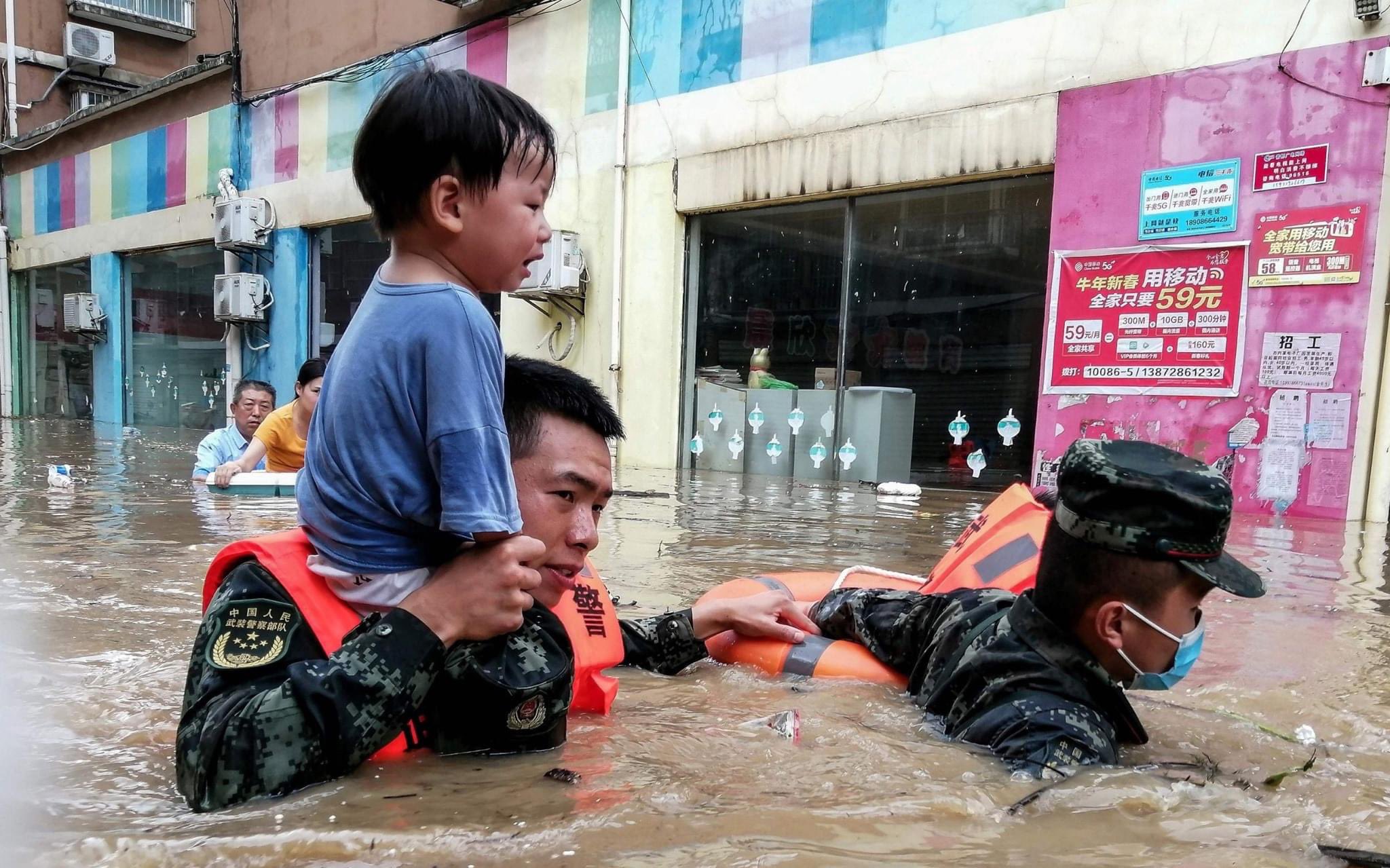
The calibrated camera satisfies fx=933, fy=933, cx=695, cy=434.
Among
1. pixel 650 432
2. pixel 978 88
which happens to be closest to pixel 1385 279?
pixel 978 88

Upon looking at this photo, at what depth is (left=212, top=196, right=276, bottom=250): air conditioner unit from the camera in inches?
525

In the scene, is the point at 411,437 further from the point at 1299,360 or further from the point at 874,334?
the point at 874,334

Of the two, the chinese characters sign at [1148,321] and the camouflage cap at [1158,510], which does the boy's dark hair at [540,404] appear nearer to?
the camouflage cap at [1158,510]

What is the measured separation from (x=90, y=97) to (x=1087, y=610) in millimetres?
21081

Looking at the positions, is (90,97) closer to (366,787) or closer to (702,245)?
(702,245)

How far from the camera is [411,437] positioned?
1.46m

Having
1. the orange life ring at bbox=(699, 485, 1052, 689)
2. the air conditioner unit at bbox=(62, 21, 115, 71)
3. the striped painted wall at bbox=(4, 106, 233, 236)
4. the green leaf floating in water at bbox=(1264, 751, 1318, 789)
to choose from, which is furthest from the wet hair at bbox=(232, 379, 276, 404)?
the air conditioner unit at bbox=(62, 21, 115, 71)

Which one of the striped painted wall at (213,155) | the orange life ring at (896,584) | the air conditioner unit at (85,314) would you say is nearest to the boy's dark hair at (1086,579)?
the orange life ring at (896,584)

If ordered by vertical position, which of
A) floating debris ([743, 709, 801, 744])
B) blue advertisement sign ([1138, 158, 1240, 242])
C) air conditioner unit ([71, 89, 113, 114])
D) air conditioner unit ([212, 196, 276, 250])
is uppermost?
air conditioner unit ([71, 89, 113, 114])

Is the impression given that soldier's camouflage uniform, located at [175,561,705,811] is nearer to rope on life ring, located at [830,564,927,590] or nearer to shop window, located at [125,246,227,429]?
rope on life ring, located at [830,564,927,590]

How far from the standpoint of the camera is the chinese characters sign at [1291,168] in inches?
245

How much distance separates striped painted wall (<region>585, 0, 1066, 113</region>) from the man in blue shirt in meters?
5.36

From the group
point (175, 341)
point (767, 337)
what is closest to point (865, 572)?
point (767, 337)

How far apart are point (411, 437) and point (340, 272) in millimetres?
13023
